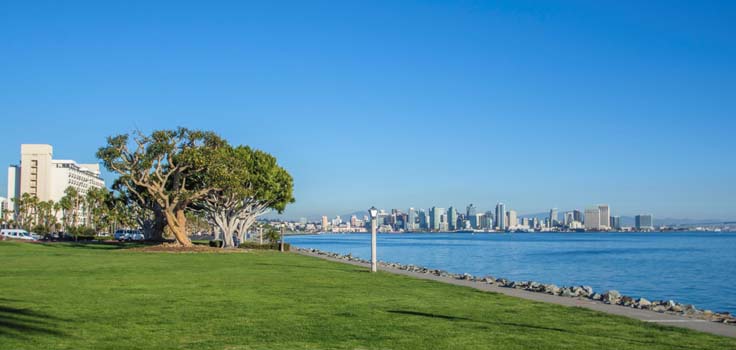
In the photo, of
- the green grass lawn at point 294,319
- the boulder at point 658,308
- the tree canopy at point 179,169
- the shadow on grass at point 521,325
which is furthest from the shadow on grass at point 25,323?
the tree canopy at point 179,169

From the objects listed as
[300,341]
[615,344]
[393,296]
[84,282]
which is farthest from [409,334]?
[84,282]

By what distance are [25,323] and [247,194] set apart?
4019 centimetres

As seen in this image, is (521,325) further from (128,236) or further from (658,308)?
(128,236)

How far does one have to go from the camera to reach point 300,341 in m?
10.7

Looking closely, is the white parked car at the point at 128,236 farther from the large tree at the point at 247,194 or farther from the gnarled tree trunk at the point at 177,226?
the gnarled tree trunk at the point at 177,226

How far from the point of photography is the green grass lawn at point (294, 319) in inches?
417

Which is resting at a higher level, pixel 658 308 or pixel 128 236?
pixel 128 236

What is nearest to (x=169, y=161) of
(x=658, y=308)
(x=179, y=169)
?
(x=179, y=169)

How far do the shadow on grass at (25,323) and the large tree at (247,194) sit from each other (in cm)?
3596

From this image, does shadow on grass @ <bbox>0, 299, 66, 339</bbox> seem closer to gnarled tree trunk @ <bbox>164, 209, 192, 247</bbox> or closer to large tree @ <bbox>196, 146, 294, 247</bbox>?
gnarled tree trunk @ <bbox>164, 209, 192, 247</bbox>

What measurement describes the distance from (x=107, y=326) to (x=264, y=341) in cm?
308

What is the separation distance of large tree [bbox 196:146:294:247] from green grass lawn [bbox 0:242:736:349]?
31.4 metres

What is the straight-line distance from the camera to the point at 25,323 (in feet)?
38.7

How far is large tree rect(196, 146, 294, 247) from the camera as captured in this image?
53375 millimetres
